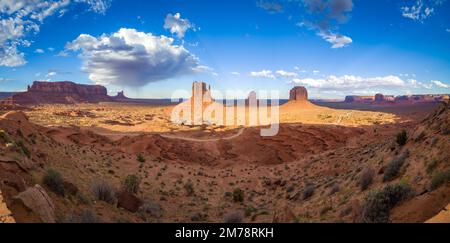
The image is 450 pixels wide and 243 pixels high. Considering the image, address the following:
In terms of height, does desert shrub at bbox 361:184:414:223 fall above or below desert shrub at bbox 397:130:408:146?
below

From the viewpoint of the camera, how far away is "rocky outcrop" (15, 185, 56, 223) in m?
6.49

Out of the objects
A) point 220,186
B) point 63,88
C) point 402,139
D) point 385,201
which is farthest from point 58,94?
point 385,201

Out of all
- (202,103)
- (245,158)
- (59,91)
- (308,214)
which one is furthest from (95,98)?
(308,214)

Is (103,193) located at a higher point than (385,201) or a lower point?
lower

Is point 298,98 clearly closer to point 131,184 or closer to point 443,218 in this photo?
point 131,184

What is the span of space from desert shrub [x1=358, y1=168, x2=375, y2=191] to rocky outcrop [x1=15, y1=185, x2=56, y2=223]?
11.3m

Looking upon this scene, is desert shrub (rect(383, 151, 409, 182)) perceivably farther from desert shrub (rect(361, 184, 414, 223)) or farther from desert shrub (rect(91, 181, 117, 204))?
desert shrub (rect(91, 181, 117, 204))

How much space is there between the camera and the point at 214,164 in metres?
38.3

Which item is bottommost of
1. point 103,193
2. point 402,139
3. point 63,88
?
point 103,193

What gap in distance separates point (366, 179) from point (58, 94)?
6764 inches

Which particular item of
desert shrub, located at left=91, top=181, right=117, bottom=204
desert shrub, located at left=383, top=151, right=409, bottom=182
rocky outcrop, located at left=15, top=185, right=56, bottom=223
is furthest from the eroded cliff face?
desert shrub, located at left=383, top=151, right=409, bottom=182

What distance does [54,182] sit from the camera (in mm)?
9938

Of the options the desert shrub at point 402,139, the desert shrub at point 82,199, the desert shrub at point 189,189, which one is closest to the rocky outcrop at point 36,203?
the desert shrub at point 82,199

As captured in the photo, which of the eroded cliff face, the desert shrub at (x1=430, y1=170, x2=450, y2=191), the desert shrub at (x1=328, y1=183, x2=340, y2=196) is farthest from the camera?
the eroded cliff face
